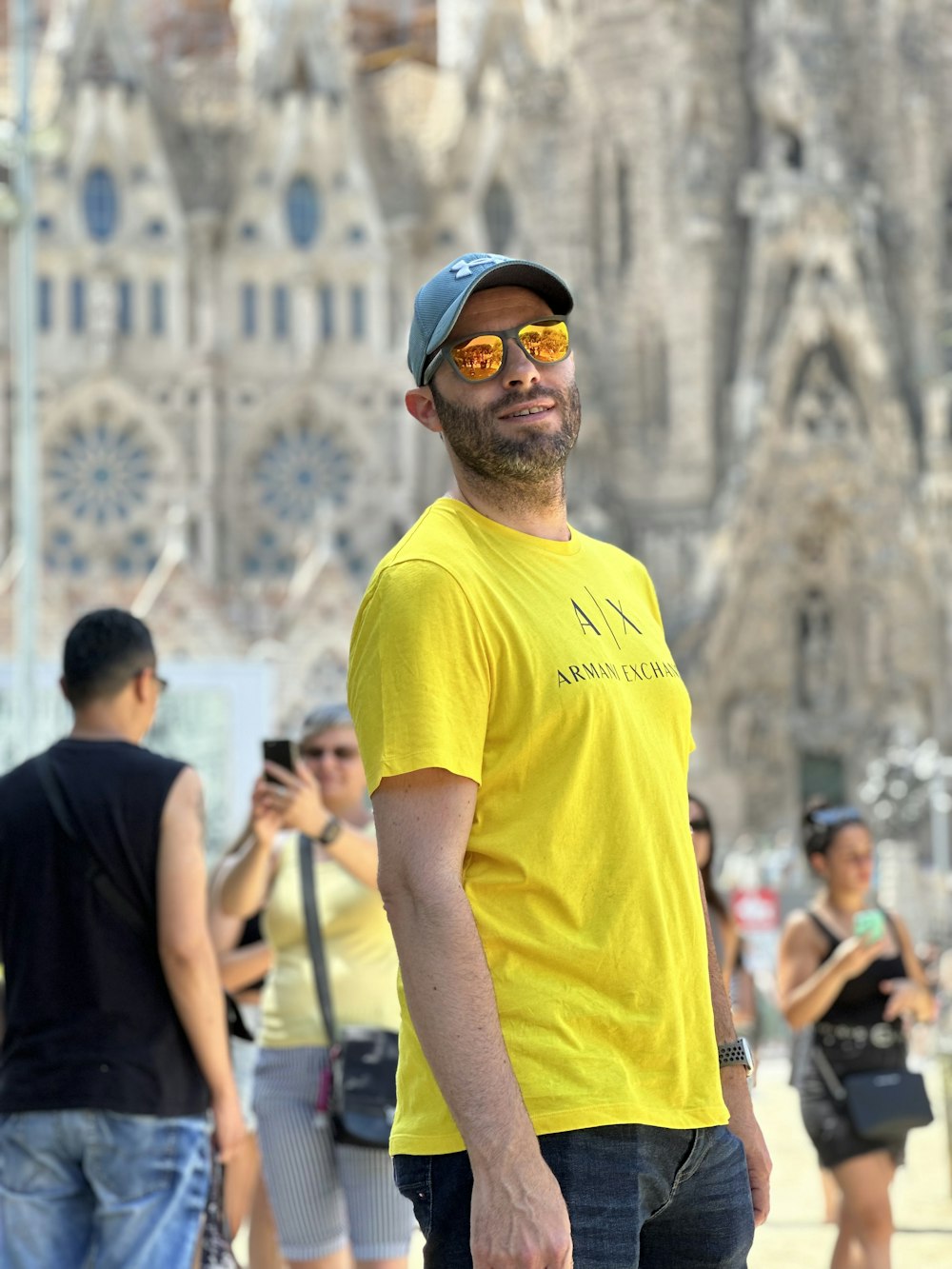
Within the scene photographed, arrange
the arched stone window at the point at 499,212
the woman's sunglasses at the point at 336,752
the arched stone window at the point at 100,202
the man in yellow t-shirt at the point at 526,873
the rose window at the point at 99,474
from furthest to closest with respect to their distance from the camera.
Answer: the arched stone window at the point at 499,212
the arched stone window at the point at 100,202
the rose window at the point at 99,474
the woman's sunglasses at the point at 336,752
the man in yellow t-shirt at the point at 526,873

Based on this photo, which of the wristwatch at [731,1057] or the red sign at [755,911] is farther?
the red sign at [755,911]

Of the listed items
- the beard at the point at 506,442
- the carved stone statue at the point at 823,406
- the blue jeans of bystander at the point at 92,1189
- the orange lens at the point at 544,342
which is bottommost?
the blue jeans of bystander at the point at 92,1189

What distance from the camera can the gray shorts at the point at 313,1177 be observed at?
4.27 metres

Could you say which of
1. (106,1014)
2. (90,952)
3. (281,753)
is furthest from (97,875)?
(281,753)

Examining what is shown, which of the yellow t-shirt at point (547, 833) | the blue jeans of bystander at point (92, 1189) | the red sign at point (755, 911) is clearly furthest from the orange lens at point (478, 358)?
the red sign at point (755, 911)

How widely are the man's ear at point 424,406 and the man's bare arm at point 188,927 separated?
121cm

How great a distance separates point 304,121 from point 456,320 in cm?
3259

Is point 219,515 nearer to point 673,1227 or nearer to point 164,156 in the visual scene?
point 164,156

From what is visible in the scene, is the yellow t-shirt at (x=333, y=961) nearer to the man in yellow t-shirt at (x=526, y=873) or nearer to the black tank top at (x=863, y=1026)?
the black tank top at (x=863, y=1026)

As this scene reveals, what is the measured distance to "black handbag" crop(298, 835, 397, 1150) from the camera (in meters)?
4.27

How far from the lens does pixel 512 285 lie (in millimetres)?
2457

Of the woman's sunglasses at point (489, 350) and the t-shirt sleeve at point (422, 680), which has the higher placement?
the woman's sunglasses at point (489, 350)

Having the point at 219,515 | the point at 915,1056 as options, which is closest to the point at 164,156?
the point at 219,515

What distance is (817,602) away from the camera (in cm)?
3291
